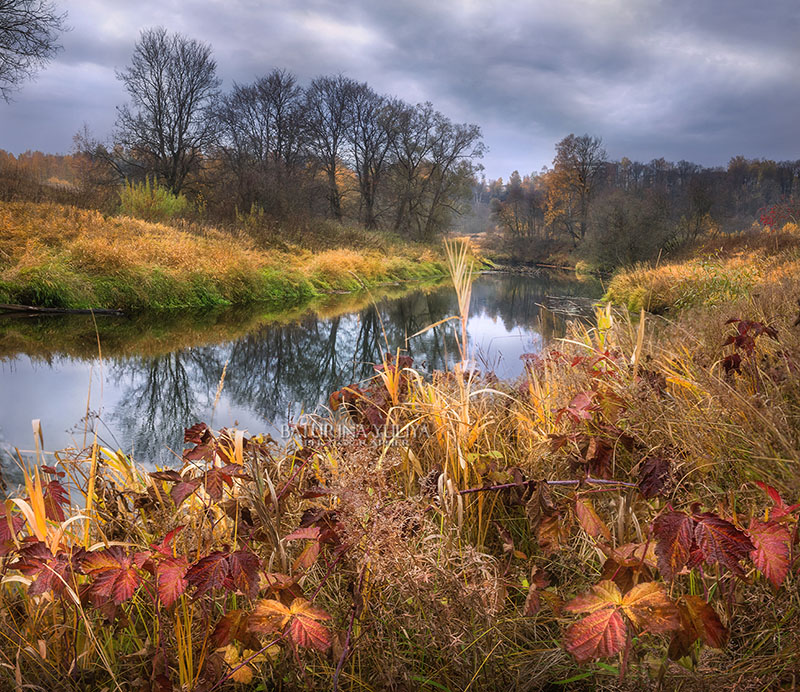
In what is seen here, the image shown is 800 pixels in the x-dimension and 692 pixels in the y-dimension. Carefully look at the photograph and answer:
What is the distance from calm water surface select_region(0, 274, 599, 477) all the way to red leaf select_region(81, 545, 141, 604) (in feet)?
2.02

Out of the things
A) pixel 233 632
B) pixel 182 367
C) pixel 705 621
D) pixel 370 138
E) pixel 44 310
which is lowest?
pixel 182 367

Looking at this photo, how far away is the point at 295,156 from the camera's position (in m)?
25.6

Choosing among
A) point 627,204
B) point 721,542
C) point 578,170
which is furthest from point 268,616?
point 578,170

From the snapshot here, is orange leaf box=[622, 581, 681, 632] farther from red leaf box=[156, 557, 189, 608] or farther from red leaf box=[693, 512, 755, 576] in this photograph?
red leaf box=[156, 557, 189, 608]

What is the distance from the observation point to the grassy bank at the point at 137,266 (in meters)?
7.65

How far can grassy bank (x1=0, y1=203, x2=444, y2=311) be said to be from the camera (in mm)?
7652

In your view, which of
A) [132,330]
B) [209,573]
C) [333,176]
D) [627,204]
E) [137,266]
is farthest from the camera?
[333,176]

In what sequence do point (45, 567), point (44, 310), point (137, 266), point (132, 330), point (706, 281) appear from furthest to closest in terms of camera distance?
point (137, 266), point (706, 281), point (44, 310), point (132, 330), point (45, 567)

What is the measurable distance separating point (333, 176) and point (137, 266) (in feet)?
65.7

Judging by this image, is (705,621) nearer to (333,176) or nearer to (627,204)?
(627,204)

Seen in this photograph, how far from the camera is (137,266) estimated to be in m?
9.09

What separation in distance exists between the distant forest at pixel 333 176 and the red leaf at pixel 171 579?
1445cm

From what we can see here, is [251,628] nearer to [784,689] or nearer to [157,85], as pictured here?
[784,689]

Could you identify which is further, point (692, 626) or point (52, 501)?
point (52, 501)
